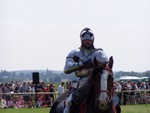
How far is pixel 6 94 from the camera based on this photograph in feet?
108

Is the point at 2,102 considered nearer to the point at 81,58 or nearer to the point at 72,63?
the point at 81,58

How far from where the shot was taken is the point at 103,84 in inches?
378

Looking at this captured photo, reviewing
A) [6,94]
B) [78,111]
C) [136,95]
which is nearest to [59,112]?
[78,111]

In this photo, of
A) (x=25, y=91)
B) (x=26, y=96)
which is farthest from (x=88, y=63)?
(x=25, y=91)

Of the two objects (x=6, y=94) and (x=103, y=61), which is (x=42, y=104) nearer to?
(x=6, y=94)

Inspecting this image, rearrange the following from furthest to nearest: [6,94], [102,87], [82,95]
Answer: [6,94]
[82,95]
[102,87]

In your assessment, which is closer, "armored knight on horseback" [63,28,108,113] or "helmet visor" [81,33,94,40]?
"armored knight on horseback" [63,28,108,113]

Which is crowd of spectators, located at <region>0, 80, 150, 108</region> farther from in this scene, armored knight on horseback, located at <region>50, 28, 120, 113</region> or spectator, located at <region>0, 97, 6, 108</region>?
armored knight on horseback, located at <region>50, 28, 120, 113</region>

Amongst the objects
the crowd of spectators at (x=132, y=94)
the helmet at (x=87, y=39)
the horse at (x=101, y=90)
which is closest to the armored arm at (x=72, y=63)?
the helmet at (x=87, y=39)

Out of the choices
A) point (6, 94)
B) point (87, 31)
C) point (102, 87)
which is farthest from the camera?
point (6, 94)

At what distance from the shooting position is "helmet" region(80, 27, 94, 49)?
1109 centimetres

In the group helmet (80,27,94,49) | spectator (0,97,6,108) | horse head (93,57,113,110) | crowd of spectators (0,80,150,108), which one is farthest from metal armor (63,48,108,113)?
spectator (0,97,6,108)

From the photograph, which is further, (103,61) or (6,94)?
(6,94)

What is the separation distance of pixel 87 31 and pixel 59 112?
77.5 inches
